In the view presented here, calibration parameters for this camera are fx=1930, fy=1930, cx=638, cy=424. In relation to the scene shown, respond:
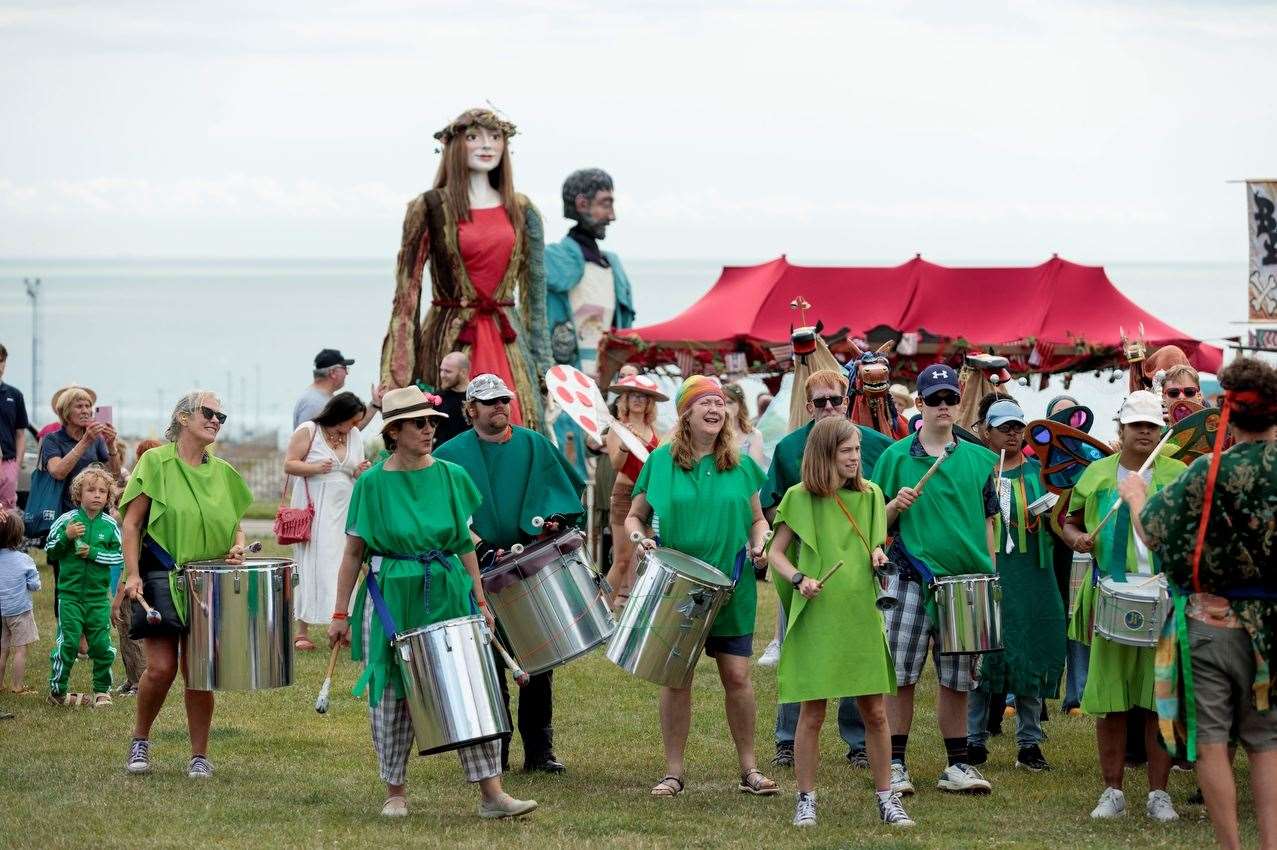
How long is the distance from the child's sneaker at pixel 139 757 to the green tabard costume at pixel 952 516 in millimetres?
3347

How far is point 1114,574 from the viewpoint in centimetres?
733

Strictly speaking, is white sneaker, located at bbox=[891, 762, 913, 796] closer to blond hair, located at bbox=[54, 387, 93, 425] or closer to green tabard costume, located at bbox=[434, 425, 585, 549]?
green tabard costume, located at bbox=[434, 425, 585, 549]

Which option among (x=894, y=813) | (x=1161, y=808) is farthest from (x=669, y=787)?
(x=1161, y=808)

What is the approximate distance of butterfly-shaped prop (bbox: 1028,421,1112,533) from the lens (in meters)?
8.07

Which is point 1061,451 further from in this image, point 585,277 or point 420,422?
point 585,277

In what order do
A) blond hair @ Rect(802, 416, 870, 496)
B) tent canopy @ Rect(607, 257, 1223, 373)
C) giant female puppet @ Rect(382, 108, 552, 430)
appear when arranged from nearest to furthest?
blond hair @ Rect(802, 416, 870, 496) → giant female puppet @ Rect(382, 108, 552, 430) → tent canopy @ Rect(607, 257, 1223, 373)

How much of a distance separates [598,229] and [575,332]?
1.07 meters

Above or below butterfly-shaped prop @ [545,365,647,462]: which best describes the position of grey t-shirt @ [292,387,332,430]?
below

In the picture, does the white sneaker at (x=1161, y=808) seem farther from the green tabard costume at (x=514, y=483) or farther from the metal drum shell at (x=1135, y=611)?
the green tabard costume at (x=514, y=483)

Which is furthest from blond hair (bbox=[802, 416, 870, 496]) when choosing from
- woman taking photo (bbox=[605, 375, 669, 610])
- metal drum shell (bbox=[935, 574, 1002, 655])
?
woman taking photo (bbox=[605, 375, 669, 610])

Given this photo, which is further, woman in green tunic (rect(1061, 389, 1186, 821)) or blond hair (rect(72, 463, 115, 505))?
blond hair (rect(72, 463, 115, 505))

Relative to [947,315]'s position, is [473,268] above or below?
above

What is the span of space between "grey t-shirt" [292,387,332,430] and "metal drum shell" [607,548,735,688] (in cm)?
530

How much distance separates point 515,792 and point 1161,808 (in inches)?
102
